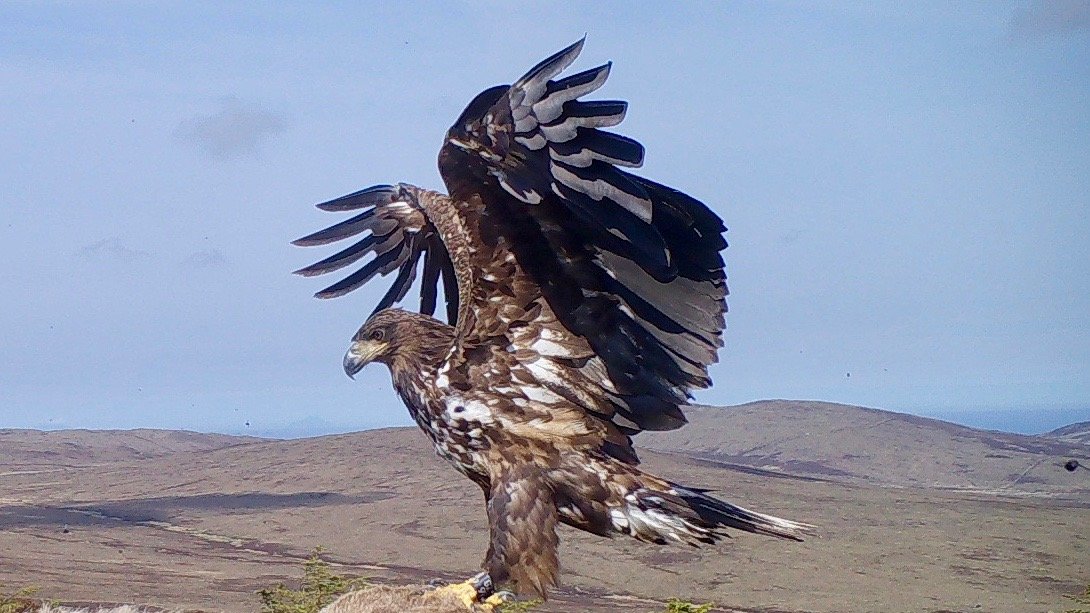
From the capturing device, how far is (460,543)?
26094 mm

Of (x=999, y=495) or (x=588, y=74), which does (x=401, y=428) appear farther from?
(x=588, y=74)

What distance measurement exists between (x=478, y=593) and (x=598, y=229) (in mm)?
1693

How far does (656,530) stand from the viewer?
18.8 ft

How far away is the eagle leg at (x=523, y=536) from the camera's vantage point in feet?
17.6

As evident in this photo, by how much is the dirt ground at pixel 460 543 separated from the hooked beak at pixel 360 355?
39.1ft

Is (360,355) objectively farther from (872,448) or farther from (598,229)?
(872,448)

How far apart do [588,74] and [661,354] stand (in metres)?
1.67

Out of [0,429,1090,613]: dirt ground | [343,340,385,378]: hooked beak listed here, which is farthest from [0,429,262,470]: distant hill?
[343,340,385,378]: hooked beak

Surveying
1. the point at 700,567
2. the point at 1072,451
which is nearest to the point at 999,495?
the point at 1072,451

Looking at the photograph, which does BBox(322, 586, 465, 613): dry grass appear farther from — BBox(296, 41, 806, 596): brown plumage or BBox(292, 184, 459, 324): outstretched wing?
BBox(292, 184, 459, 324): outstretched wing

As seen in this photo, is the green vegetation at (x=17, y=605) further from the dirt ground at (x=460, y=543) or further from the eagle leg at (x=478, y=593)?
the dirt ground at (x=460, y=543)

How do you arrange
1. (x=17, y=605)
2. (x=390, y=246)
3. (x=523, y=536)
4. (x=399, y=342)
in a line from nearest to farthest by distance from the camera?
(x=523, y=536) < (x=399, y=342) < (x=390, y=246) < (x=17, y=605)

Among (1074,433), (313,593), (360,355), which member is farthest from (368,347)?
(1074,433)

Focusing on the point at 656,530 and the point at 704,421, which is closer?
the point at 656,530
